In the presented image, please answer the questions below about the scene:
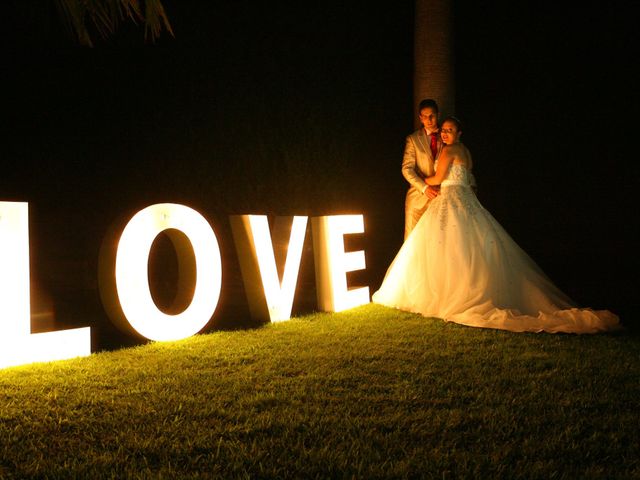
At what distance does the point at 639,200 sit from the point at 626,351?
33.2ft

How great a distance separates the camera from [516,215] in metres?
13.4

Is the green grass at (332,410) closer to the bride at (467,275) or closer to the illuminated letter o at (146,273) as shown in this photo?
the illuminated letter o at (146,273)

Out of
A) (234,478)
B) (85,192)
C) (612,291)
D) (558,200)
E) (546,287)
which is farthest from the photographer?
(558,200)

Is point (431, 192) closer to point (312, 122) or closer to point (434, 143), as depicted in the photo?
point (434, 143)

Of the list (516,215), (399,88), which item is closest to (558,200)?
(516,215)

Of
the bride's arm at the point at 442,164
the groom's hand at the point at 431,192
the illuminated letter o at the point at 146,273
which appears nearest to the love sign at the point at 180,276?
the illuminated letter o at the point at 146,273

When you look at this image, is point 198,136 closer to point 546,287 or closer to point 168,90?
point 168,90

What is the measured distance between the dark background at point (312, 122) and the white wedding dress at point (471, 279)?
3.94m

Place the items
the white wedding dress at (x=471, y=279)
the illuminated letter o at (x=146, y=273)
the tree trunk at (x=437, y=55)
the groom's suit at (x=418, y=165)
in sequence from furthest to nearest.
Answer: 1. the tree trunk at (x=437, y=55)
2. the groom's suit at (x=418, y=165)
3. the white wedding dress at (x=471, y=279)
4. the illuminated letter o at (x=146, y=273)

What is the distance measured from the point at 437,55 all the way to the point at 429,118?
104 centimetres

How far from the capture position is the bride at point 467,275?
18.8ft

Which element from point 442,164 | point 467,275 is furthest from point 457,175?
point 467,275

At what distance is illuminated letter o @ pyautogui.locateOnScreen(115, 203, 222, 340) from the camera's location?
5.00 metres

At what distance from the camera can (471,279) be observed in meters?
6.34
